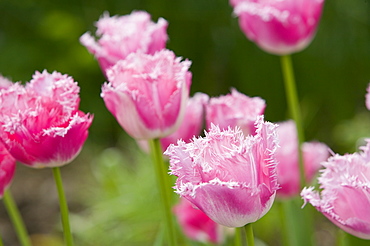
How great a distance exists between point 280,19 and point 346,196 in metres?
0.32

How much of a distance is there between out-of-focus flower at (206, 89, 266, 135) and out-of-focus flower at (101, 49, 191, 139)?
0.04 metres

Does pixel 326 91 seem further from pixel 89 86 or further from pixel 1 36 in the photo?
pixel 1 36

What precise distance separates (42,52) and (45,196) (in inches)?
15.9

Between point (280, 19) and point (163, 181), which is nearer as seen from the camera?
point (163, 181)

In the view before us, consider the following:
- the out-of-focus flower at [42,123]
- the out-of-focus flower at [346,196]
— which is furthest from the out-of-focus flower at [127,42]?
the out-of-focus flower at [346,196]

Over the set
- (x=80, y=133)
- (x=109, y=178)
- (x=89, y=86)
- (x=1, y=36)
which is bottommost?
(x=109, y=178)

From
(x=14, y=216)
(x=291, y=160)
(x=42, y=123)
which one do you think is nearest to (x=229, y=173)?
(x=42, y=123)

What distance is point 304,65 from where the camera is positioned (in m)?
1.81

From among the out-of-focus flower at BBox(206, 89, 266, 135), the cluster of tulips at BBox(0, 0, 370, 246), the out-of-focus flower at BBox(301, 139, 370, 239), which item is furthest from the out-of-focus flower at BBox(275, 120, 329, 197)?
the out-of-focus flower at BBox(301, 139, 370, 239)

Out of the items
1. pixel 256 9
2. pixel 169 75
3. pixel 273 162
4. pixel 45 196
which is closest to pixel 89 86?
pixel 45 196

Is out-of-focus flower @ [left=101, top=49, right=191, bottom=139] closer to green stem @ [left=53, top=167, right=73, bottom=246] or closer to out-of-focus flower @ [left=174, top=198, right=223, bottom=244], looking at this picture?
green stem @ [left=53, top=167, right=73, bottom=246]

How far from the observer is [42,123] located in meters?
0.45

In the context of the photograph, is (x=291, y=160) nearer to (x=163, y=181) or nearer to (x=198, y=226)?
(x=198, y=226)

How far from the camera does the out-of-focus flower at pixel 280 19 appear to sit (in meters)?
0.70
